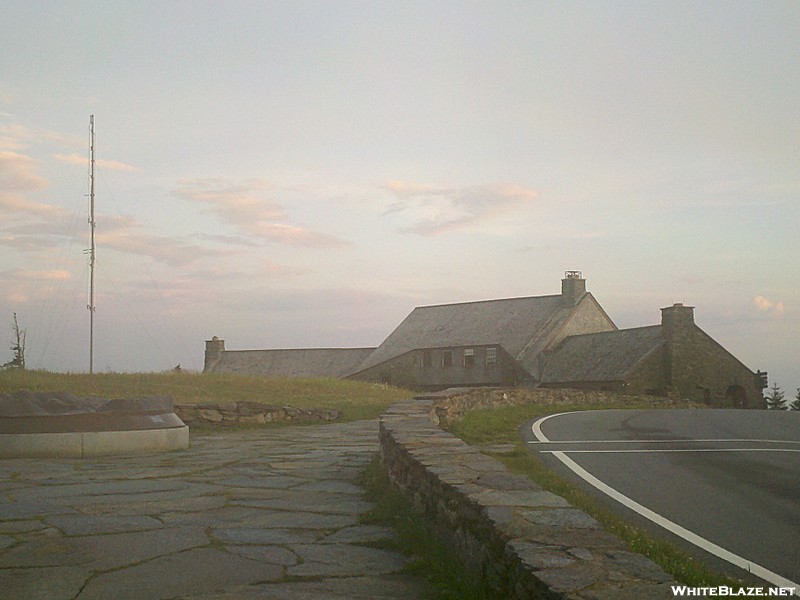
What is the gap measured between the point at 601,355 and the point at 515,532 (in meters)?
46.9

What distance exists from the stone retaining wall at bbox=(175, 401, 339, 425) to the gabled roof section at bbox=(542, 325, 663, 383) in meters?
30.4

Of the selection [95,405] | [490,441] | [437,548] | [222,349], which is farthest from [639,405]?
[222,349]

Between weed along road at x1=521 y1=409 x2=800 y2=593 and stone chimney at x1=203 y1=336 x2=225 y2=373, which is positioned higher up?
stone chimney at x1=203 y1=336 x2=225 y2=373

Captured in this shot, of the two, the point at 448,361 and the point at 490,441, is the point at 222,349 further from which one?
the point at 490,441

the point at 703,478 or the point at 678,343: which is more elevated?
the point at 678,343

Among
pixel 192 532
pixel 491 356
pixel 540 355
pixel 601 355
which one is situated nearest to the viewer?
pixel 192 532

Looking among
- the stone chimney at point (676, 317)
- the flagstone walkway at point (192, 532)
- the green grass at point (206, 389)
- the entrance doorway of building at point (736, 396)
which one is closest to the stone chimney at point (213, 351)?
the stone chimney at point (676, 317)

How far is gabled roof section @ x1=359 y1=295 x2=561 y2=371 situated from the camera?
55844mm

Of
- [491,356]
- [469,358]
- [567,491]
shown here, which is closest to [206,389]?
[567,491]

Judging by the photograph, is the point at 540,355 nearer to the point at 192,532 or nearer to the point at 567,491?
the point at 567,491

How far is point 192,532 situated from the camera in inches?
259

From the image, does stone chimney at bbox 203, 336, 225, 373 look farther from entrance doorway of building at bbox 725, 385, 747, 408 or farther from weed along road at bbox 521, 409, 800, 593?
weed along road at bbox 521, 409, 800, 593

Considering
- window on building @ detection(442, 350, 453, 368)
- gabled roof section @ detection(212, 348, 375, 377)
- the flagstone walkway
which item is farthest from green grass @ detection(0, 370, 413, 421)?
gabled roof section @ detection(212, 348, 375, 377)

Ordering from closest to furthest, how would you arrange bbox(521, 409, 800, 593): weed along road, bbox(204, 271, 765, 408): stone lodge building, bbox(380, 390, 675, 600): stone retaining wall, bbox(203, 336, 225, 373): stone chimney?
bbox(380, 390, 675, 600): stone retaining wall → bbox(521, 409, 800, 593): weed along road → bbox(204, 271, 765, 408): stone lodge building → bbox(203, 336, 225, 373): stone chimney
